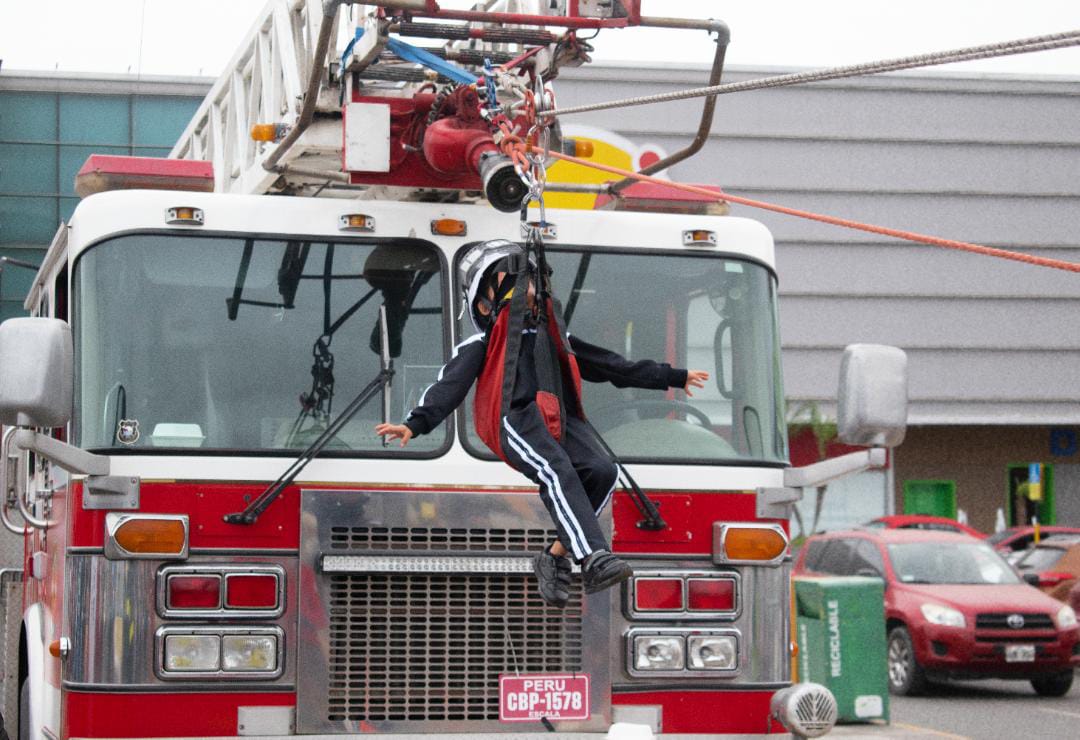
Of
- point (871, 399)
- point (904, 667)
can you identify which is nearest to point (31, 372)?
point (871, 399)

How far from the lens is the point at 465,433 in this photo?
247 inches

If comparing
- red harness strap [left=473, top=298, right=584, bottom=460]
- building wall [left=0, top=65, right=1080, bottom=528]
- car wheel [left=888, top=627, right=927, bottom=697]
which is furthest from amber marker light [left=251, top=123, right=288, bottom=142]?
building wall [left=0, top=65, right=1080, bottom=528]

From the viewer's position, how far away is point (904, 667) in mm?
16500

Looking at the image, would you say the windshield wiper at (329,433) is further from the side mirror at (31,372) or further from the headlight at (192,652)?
the side mirror at (31,372)

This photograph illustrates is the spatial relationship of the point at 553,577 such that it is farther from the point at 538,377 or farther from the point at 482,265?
the point at 482,265

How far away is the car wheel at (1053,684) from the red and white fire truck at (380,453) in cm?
1111

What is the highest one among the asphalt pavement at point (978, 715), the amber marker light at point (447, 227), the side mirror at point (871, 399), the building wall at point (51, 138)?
the building wall at point (51, 138)

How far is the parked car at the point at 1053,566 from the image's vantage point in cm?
1942

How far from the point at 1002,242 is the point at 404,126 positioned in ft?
115

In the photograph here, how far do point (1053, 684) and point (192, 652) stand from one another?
12745mm

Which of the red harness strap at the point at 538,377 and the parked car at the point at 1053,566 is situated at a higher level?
the red harness strap at the point at 538,377

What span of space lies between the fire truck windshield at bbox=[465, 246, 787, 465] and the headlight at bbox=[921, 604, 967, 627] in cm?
994

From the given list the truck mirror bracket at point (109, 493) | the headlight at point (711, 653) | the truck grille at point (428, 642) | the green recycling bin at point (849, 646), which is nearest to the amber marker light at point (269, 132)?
the truck mirror bracket at point (109, 493)

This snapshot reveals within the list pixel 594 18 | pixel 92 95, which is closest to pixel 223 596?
pixel 594 18
